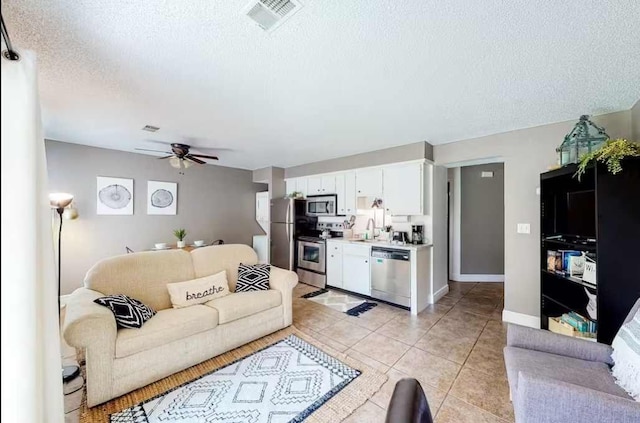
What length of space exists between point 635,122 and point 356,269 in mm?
3446

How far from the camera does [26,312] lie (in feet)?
2.32

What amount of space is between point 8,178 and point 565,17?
2.48 m

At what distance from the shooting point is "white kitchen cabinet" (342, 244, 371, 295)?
159 inches

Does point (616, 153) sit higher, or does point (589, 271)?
point (616, 153)

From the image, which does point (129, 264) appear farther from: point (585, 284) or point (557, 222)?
point (557, 222)

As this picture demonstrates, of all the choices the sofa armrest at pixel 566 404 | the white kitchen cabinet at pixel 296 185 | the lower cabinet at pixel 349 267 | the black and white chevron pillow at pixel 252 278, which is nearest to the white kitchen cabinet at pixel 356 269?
the lower cabinet at pixel 349 267

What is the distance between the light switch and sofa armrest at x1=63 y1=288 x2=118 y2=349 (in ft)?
13.9

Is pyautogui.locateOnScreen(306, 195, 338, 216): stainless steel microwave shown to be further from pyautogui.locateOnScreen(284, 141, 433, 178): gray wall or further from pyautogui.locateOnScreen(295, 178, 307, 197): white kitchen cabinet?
pyautogui.locateOnScreen(284, 141, 433, 178): gray wall

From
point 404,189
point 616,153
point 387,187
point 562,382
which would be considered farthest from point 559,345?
point 387,187

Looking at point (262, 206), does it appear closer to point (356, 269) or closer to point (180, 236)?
point (180, 236)

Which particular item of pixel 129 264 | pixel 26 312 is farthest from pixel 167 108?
pixel 26 312

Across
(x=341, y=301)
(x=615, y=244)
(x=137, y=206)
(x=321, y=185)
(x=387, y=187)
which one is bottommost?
(x=341, y=301)

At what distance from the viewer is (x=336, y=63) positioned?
1.84 meters

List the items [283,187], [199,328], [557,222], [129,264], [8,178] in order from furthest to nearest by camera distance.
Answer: [283,187], [557,222], [129,264], [199,328], [8,178]
